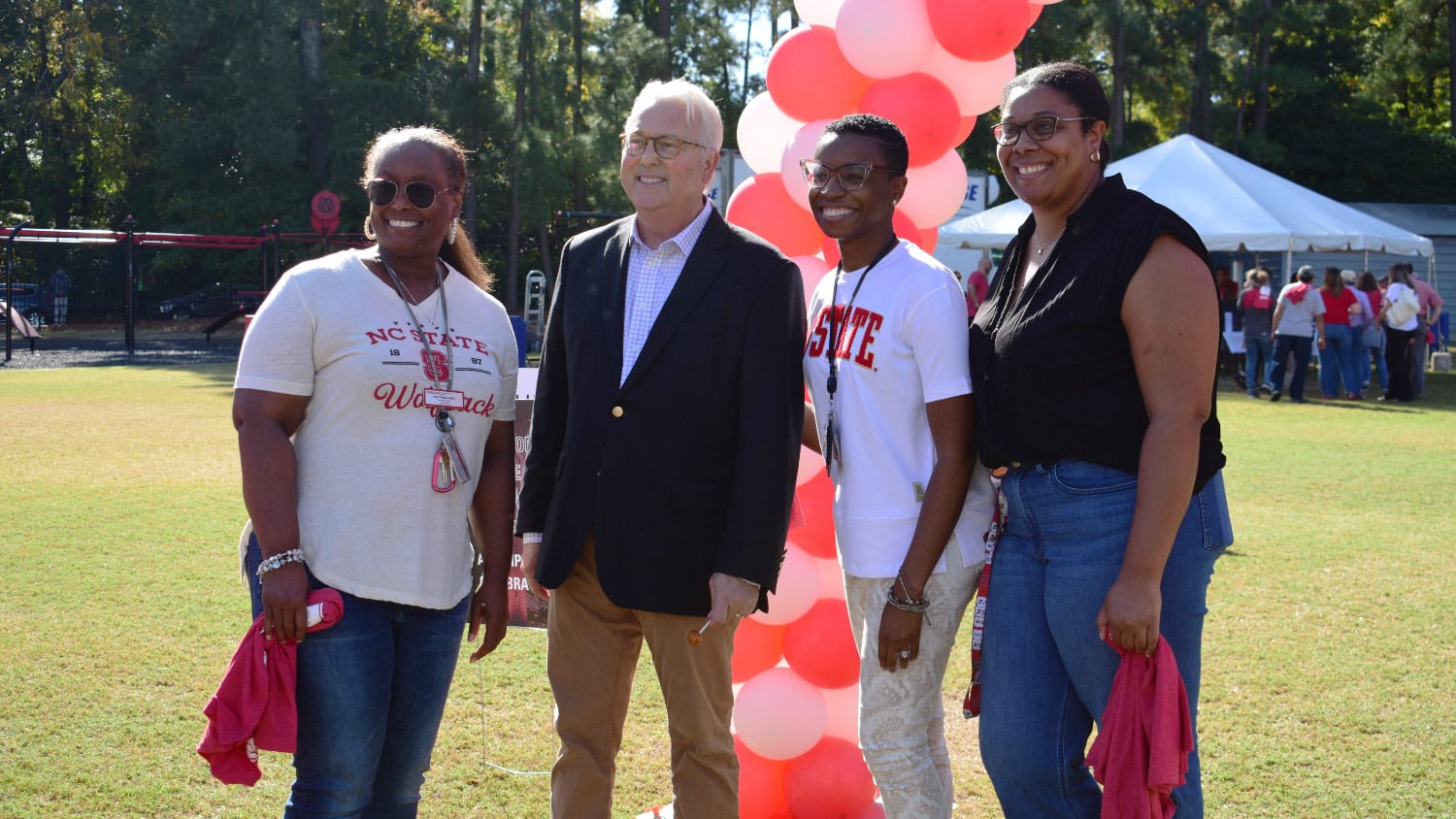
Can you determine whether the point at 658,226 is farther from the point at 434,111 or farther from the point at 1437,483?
the point at 434,111

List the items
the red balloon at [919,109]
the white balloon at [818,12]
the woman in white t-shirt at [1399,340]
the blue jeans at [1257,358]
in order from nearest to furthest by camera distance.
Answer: the red balloon at [919,109] → the white balloon at [818,12] → the woman in white t-shirt at [1399,340] → the blue jeans at [1257,358]

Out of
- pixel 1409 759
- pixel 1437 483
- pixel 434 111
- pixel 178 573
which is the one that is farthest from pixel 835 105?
pixel 434 111

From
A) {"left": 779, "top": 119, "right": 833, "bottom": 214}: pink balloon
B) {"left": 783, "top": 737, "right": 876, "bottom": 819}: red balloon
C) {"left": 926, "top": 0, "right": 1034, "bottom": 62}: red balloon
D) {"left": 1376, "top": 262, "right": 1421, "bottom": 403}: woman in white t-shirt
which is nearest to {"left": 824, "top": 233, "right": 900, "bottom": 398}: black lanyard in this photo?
{"left": 779, "top": 119, "right": 833, "bottom": 214}: pink balloon

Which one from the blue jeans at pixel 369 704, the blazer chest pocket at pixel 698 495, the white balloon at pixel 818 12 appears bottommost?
the blue jeans at pixel 369 704

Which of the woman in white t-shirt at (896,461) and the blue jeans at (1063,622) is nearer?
the blue jeans at (1063,622)

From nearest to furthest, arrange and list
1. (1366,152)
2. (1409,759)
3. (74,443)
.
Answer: (1409,759)
(74,443)
(1366,152)

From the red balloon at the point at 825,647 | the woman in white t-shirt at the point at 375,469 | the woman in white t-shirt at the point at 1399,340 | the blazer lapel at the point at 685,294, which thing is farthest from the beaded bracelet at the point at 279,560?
the woman in white t-shirt at the point at 1399,340

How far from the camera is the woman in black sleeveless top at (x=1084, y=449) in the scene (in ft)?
7.77

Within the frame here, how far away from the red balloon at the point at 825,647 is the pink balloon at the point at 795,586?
0.05 metres

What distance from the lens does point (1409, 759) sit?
14.1ft

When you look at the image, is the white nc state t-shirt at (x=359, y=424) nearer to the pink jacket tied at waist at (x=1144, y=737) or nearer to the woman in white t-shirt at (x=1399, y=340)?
the pink jacket tied at waist at (x=1144, y=737)

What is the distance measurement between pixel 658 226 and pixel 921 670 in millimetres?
1250

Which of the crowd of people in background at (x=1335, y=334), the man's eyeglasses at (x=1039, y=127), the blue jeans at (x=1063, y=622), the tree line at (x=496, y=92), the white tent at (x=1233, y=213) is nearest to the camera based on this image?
the blue jeans at (x=1063, y=622)

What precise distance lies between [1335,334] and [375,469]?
17161mm
